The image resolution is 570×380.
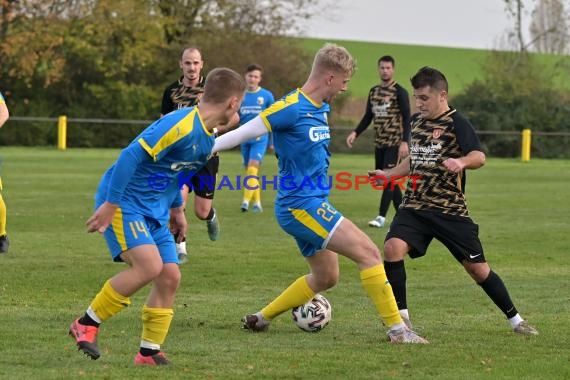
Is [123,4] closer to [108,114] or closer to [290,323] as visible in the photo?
[108,114]

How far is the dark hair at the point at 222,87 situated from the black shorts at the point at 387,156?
9.44 m

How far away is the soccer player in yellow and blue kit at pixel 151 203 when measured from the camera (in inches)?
245

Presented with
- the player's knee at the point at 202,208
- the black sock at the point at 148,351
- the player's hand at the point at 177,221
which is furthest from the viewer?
the player's knee at the point at 202,208

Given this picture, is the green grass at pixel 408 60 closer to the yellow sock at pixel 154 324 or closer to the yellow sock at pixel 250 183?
the yellow sock at pixel 250 183

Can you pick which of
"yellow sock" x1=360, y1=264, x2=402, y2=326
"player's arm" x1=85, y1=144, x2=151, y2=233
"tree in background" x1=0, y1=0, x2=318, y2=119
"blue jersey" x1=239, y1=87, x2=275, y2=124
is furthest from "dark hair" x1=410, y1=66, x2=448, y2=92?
"tree in background" x1=0, y1=0, x2=318, y2=119

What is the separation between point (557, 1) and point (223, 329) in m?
53.4

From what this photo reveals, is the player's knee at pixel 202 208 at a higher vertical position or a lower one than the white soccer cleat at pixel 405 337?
higher

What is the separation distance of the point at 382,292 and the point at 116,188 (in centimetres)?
207

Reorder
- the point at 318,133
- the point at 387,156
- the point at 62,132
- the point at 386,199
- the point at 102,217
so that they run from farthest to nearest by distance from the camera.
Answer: the point at 62,132 < the point at 387,156 < the point at 386,199 < the point at 318,133 < the point at 102,217

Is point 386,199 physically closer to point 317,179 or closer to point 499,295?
point 499,295

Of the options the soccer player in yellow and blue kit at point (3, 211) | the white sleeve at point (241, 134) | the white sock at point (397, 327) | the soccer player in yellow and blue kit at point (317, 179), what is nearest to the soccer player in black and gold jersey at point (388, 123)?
the soccer player in yellow and blue kit at point (3, 211)

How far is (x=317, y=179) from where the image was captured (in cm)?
740

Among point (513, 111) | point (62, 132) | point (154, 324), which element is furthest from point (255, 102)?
point (513, 111)

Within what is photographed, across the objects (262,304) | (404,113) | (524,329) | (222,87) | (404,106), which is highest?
(222,87)
